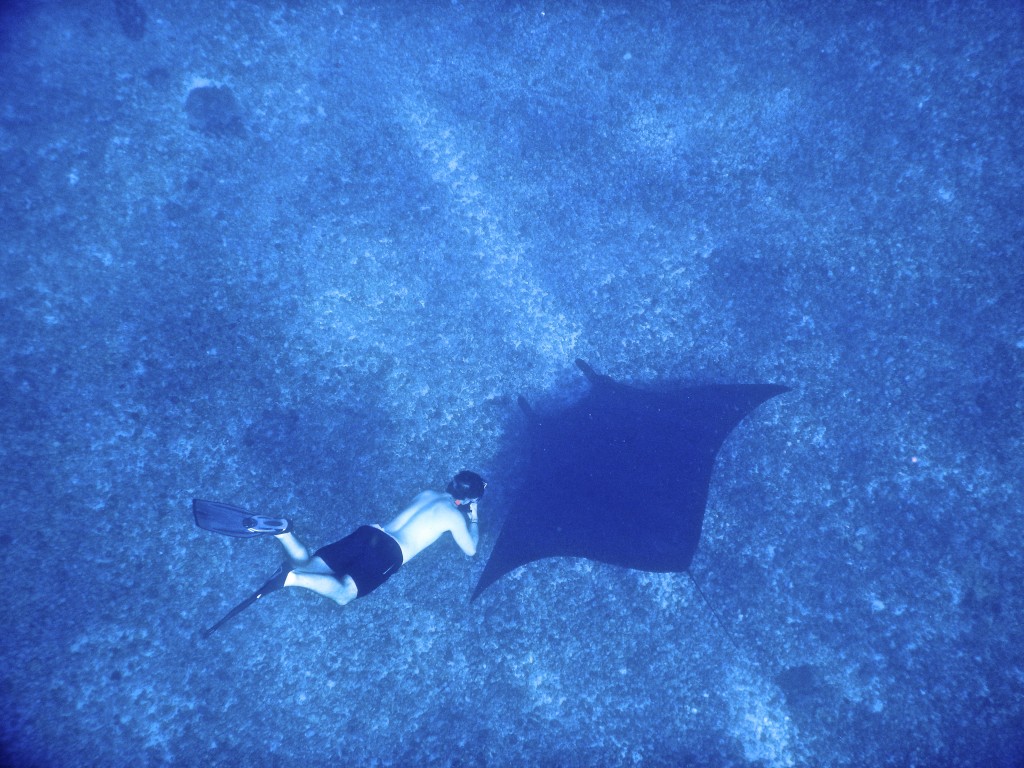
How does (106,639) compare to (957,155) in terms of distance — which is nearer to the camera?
(106,639)

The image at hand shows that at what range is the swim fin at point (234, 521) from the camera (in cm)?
347

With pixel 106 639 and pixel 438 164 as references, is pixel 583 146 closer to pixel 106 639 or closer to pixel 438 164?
pixel 438 164

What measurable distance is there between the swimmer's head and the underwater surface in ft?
1.28

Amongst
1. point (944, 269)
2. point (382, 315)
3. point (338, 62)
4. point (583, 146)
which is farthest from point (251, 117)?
point (944, 269)

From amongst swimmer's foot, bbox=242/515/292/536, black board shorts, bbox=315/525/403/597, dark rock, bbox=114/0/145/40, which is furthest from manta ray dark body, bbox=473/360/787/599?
dark rock, bbox=114/0/145/40

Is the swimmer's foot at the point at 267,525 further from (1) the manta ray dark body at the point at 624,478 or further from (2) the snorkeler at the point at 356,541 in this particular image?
(1) the manta ray dark body at the point at 624,478

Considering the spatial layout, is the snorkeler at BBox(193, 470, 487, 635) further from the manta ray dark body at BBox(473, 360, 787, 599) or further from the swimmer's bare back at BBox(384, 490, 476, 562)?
the manta ray dark body at BBox(473, 360, 787, 599)

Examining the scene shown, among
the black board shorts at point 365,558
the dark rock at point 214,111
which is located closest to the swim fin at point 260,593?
the black board shorts at point 365,558

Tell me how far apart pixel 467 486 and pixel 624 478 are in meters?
1.20

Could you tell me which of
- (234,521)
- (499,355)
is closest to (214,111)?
(499,355)

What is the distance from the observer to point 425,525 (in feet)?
11.9

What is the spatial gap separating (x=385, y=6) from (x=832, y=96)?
3789mm

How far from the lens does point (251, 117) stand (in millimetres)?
4078

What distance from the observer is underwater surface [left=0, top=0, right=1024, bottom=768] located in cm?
357
